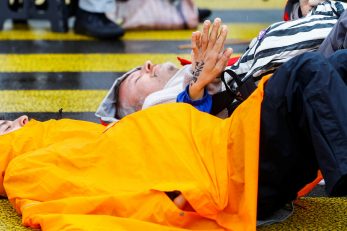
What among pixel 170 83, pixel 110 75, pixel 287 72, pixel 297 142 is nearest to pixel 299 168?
pixel 297 142

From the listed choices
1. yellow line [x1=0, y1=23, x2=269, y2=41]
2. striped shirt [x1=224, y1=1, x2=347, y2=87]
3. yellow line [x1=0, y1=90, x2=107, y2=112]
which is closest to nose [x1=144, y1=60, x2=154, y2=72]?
striped shirt [x1=224, y1=1, x2=347, y2=87]

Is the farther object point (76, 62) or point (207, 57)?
point (76, 62)

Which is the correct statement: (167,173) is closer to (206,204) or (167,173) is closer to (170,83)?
(206,204)

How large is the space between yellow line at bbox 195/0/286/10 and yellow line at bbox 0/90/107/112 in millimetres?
2684

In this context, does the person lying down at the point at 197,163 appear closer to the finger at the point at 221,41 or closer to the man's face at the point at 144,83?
the finger at the point at 221,41

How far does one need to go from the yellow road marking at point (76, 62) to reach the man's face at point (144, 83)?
1.53 m

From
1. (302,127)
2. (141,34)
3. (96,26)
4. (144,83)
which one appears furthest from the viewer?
(141,34)

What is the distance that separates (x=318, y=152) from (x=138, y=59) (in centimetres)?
304

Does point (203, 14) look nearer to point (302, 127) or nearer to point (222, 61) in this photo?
point (222, 61)

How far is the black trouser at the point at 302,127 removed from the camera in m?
2.85

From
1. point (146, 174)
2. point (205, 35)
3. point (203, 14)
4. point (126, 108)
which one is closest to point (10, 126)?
point (126, 108)

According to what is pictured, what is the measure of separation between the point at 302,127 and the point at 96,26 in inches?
146

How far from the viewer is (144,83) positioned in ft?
13.0

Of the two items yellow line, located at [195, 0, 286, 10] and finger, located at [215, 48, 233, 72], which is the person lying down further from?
yellow line, located at [195, 0, 286, 10]
